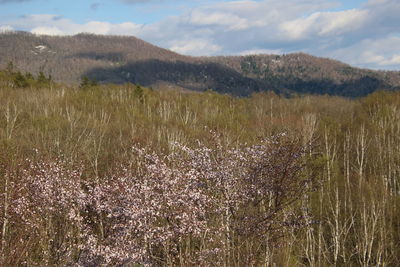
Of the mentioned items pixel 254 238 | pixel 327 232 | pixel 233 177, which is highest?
pixel 233 177

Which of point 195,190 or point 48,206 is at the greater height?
point 195,190

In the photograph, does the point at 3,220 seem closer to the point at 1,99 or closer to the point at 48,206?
the point at 48,206

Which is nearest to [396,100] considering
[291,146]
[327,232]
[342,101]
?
[342,101]

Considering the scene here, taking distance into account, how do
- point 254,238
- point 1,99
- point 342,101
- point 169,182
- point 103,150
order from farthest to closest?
point 342,101
point 1,99
point 103,150
point 254,238
point 169,182

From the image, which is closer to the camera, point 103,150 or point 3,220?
point 3,220

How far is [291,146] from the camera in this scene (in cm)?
809

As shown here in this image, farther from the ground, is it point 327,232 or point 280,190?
point 280,190

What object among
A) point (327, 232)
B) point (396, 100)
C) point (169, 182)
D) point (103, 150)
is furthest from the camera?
point (396, 100)

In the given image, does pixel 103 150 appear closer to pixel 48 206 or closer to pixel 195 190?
pixel 48 206

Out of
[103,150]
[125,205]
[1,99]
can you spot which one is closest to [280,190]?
[125,205]

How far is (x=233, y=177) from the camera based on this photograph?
7.83 m

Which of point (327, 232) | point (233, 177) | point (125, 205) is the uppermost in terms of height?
point (233, 177)

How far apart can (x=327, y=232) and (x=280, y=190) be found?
270 inches

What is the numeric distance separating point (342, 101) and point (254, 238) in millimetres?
30997
